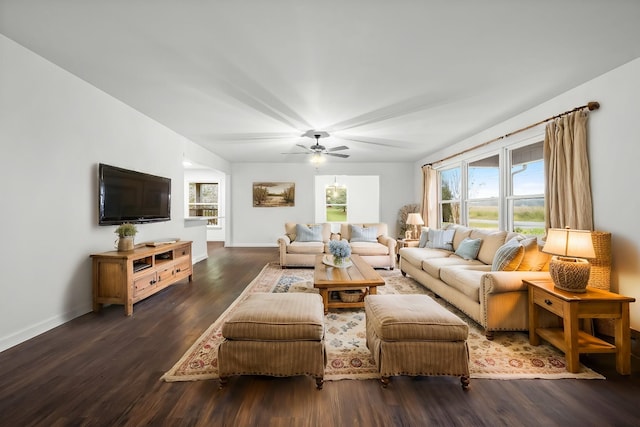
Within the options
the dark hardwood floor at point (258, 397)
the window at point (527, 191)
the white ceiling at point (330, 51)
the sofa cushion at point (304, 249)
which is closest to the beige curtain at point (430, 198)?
the window at point (527, 191)

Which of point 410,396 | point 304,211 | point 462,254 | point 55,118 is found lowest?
point 410,396

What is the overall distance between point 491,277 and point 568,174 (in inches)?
65.2

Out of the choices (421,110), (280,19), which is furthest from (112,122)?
(421,110)

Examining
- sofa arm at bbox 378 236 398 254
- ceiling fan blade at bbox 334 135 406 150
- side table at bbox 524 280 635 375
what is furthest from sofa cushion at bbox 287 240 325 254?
side table at bbox 524 280 635 375

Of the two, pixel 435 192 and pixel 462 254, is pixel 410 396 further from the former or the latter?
pixel 435 192

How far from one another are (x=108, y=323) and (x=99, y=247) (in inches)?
37.2

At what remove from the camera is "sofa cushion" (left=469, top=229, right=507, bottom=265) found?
3488 millimetres

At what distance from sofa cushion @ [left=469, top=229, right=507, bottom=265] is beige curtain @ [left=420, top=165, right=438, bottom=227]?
2479mm

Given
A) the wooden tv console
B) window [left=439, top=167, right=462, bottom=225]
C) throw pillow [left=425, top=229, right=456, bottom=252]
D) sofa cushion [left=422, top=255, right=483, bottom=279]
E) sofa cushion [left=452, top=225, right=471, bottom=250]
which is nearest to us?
the wooden tv console

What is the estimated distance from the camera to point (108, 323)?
2.73 metres

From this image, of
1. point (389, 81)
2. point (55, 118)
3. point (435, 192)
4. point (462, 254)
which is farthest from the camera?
point (435, 192)

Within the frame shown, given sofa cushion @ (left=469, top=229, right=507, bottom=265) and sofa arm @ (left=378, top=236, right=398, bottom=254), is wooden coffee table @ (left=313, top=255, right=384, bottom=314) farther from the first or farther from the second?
sofa arm @ (left=378, top=236, right=398, bottom=254)

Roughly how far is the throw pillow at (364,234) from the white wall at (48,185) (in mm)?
4104

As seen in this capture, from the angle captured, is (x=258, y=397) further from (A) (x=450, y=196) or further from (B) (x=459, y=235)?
(A) (x=450, y=196)
